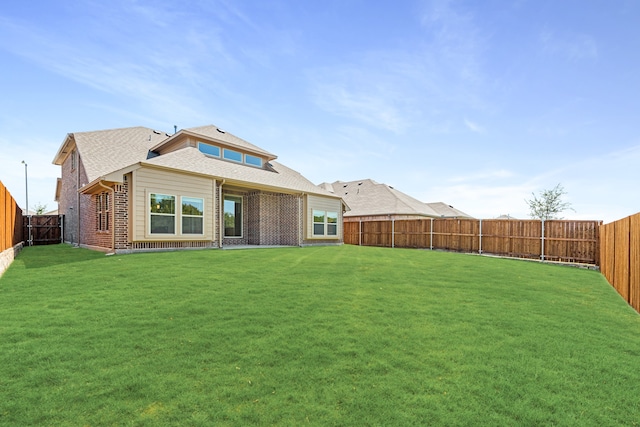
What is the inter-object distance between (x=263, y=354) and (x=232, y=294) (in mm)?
2588

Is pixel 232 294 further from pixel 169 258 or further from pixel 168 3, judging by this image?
pixel 168 3

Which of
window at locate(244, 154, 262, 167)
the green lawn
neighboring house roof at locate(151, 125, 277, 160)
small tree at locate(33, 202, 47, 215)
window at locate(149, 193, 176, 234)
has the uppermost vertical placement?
neighboring house roof at locate(151, 125, 277, 160)

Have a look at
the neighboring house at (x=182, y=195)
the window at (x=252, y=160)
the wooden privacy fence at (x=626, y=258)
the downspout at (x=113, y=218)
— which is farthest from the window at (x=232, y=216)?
the wooden privacy fence at (x=626, y=258)

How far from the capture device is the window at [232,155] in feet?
56.5

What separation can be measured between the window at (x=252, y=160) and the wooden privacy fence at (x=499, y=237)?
945 centimetres

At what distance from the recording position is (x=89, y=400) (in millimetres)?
2537

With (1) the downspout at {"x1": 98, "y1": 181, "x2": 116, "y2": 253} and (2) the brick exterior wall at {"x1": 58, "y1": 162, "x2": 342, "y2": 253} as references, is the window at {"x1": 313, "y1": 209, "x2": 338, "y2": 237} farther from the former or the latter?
(1) the downspout at {"x1": 98, "y1": 181, "x2": 116, "y2": 253}

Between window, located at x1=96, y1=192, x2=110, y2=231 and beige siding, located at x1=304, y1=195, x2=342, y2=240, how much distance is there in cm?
949

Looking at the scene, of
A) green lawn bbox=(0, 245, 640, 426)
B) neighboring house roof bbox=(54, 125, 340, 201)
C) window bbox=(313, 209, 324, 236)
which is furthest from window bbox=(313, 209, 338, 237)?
green lawn bbox=(0, 245, 640, 426)

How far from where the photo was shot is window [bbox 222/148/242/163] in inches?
678

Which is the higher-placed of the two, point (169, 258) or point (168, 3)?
point (168, 3)

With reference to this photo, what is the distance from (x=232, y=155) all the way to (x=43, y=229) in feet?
43.9

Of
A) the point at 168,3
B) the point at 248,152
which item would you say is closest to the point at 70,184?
the point at 248,152

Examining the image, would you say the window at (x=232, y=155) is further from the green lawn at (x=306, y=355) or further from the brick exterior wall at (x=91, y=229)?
the green lawn at (x=306, y=355)
